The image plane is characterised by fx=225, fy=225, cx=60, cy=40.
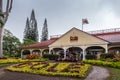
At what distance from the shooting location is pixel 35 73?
17.2 metres

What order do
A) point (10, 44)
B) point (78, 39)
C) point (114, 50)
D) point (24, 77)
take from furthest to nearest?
point (10, 44) < point (78, 39) < point (114, 50) < point (24, 77)

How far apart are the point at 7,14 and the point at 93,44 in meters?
12.7

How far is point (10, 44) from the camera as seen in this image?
4959cm

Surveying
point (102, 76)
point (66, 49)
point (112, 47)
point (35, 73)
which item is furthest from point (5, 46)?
point (102, 76)

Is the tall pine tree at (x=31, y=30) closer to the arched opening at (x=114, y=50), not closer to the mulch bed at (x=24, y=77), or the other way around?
the arched opening at (x=114, y=50)

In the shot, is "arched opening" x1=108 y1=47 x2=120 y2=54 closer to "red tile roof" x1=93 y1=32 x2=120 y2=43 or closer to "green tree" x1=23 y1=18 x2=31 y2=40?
"red tile roof" x1=93 y1=32 x2=120 y2=43

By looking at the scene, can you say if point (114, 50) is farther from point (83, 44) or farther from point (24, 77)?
point (24, 77)

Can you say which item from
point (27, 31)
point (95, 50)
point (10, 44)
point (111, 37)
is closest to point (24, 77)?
point (95, 50)

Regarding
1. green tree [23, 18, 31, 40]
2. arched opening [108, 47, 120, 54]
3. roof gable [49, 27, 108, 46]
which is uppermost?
green tree [23, 18, 31, 40]

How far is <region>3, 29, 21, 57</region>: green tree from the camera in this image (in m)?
48.8

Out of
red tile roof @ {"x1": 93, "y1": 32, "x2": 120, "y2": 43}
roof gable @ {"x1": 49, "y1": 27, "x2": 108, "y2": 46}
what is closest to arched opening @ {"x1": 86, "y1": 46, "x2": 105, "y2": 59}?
roof gable @ {"x1": 49, "y1": 27, "x2": 108, "y2": 46}

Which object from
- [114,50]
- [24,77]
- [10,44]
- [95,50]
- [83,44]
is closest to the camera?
[24,77]

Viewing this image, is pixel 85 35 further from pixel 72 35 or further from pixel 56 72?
pixel 56 72

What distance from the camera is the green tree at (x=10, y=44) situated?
48794 mm
